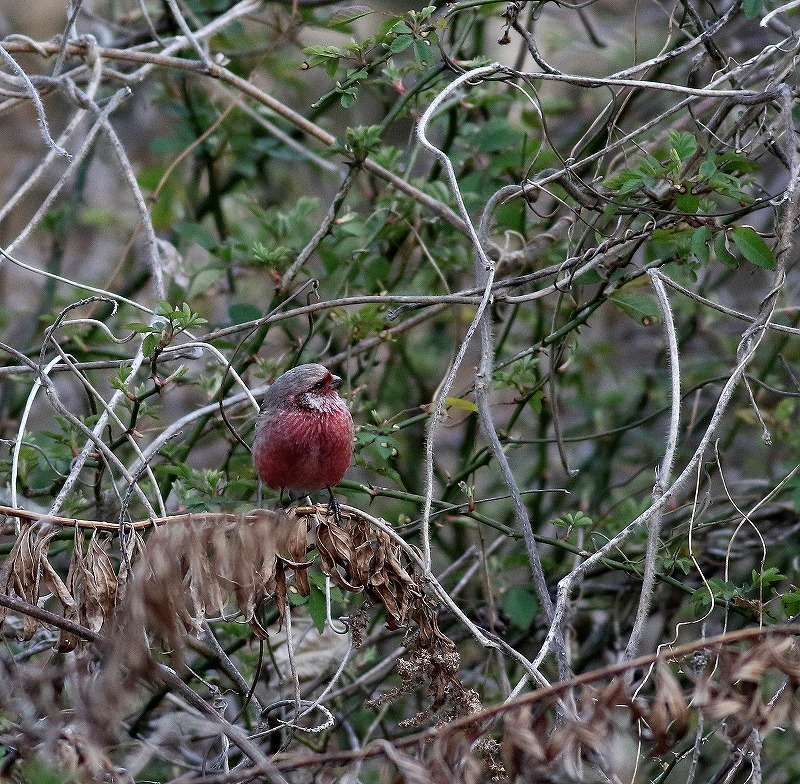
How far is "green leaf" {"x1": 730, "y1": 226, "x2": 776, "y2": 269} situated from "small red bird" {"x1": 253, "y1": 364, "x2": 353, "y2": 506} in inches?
57.1

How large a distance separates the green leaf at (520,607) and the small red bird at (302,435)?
2.97 ft

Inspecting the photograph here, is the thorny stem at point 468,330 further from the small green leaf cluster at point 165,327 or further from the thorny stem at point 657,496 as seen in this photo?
the small green leaf cluster at point 165,327

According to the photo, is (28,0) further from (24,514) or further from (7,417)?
(24,514)

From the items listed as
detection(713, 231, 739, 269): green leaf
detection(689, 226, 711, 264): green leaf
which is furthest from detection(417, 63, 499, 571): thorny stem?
detection(713, 231, 739, 269): green leaf

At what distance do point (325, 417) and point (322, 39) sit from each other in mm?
5203

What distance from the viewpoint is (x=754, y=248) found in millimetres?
3338

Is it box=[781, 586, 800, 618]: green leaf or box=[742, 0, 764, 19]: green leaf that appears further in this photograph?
box=[742, 0, 764, 19]: green leaf

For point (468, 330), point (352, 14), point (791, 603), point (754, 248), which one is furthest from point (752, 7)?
point (791, 603)

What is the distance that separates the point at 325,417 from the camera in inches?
148

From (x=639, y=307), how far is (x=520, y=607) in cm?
128

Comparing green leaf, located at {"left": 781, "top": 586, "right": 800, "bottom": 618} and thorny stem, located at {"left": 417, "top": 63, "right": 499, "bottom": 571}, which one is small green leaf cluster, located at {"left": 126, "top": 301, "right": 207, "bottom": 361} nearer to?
thorny stem, located at {"left": 417, "top": 63, "right": 499, "bottom": 571}

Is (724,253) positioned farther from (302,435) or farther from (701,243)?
(302,435)

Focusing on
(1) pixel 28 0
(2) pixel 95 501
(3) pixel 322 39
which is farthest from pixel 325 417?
(1) pixel 28 0

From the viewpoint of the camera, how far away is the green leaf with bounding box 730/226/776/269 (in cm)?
332
